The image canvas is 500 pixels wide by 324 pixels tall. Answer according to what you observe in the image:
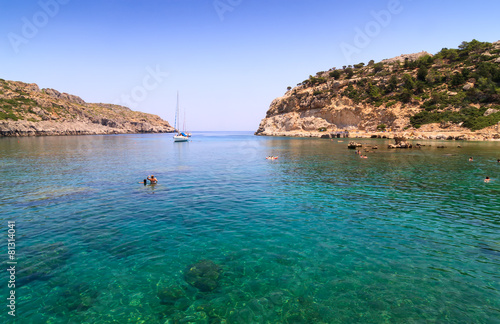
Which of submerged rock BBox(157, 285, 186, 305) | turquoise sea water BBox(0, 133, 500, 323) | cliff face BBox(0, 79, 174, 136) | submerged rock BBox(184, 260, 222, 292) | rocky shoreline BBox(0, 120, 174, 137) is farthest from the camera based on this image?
cliff face BBox(0, 79, 174, 136)

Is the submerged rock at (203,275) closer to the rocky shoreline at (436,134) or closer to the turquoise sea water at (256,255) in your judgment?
the turquoise sea water at (256,255)

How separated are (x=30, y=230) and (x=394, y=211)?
21.4 metres

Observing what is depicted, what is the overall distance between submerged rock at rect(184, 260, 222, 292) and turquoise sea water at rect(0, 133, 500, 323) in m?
0.06

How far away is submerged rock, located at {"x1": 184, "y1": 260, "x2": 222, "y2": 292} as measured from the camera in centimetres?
879

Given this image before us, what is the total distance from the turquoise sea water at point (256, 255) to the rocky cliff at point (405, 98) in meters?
86.8

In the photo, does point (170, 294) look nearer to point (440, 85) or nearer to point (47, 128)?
point (440, 85)

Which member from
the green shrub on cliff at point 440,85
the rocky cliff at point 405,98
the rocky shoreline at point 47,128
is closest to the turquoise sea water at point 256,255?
the rocky cliff at point 405,98

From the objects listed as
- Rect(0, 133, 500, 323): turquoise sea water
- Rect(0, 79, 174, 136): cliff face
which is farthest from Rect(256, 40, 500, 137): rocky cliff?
Rect(0, 79, 174, 136): cliff face

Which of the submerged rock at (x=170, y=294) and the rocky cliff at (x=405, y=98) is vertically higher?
the rocky cliff at (x=405, y=98)

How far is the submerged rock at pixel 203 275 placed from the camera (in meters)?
8.79

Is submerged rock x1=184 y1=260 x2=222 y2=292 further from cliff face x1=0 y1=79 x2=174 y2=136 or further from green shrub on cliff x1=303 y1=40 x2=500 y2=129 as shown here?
cliff face x1=0 y1=79 x2=174 y2=136

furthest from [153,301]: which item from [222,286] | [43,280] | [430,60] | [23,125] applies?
[23,125]

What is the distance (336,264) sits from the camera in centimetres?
1002

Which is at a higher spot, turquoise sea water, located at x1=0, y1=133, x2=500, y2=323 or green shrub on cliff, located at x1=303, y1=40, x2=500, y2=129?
Answer: green shrub on cliff, located at x1=303, y1=40, x2=500, y2=129
